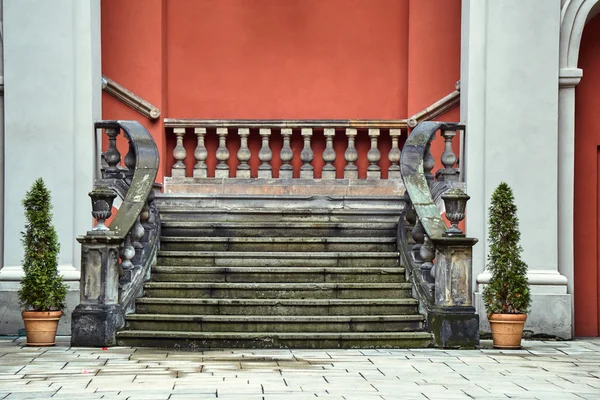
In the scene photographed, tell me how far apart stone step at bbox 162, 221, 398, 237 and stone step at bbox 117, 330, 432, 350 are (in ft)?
6.39

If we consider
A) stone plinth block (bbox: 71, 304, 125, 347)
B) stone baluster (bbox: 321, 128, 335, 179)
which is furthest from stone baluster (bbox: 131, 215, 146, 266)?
stone baluster (bbox: 321, 128, 335, 179)

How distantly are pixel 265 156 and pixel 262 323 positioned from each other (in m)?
3.71

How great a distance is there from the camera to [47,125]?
11.2 m

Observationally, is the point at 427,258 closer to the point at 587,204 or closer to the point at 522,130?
the point at 522,130

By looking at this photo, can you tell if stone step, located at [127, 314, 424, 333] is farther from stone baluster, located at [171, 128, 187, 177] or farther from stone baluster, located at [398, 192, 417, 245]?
stone baluster, located at [171, 128, 187, 177]

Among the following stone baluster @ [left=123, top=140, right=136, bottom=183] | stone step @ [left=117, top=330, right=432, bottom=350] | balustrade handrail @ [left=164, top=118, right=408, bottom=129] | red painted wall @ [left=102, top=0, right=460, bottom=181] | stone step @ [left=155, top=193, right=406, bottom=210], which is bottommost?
stone step @ [left=117, top=330, right=432, bottom=350]

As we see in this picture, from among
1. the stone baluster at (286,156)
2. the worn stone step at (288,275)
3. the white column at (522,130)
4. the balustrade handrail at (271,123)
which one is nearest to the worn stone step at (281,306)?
the worn stone step at (288,275)

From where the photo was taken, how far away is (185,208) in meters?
12.1

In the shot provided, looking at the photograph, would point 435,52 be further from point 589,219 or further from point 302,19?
point 589,219

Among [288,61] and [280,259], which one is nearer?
[280,259]

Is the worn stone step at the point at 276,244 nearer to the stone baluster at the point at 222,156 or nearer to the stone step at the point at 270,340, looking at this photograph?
the stone step at the point at 270,340

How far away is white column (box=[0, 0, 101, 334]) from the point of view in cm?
1116

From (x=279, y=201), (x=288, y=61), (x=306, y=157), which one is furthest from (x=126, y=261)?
(x=288, y=61)

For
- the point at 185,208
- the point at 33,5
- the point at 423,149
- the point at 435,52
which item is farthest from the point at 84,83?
the point at 435,52
